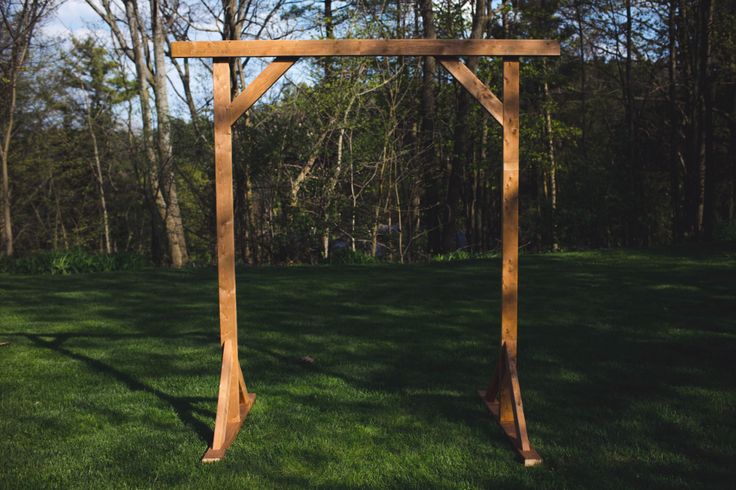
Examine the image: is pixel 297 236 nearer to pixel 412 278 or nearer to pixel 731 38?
pixel 412 278

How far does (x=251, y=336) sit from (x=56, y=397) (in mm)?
2493

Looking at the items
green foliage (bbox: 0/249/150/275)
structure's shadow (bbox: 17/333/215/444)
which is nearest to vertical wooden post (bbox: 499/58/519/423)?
structure's shadow (bbox: 17/333/215/444)

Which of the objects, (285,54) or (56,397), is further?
(56,397)

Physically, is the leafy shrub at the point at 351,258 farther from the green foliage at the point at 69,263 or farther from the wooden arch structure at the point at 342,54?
the wooden arch structure at the point at 342,54

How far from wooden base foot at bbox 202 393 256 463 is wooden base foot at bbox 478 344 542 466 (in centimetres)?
190

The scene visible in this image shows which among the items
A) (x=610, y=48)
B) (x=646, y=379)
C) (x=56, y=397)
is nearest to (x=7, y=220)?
Answer: (x=56, y=397)

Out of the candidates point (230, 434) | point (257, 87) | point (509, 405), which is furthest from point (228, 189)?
point (509, 405)

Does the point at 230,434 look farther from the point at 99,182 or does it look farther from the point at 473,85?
the point at 99,182

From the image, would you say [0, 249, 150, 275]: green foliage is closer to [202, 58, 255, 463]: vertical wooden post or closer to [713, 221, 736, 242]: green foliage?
[202, 58, 255, 463]: vertical wooden post

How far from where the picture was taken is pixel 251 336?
770 cm

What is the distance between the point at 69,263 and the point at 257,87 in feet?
32.7

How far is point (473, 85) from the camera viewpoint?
5023 mm

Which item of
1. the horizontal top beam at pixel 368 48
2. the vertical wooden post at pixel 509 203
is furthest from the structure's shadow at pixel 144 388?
the horizontal top beam at pixel 368 48

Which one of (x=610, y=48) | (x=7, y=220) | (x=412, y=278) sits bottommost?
(x=412, y=278)
